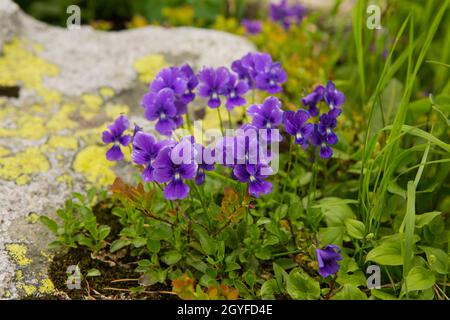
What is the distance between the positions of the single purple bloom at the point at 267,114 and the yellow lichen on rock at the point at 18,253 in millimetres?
1135

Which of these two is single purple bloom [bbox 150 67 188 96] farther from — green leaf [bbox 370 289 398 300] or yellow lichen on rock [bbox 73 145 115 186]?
green leaf [bbox 370 289 398 300]

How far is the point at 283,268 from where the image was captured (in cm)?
249

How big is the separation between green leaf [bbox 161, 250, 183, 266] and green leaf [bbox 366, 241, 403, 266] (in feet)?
2.56

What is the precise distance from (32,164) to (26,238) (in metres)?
0.50

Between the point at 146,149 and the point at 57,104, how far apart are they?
134cm

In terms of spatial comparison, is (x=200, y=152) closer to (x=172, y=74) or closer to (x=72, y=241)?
(x=172, y=74)

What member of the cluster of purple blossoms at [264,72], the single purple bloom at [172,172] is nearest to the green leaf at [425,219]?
the cluster of purple blossoms at [264,72]

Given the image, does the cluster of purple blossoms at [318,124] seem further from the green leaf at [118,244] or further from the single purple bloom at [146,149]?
the green leaf at [118,244]

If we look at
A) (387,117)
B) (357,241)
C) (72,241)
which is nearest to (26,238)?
(72,241)

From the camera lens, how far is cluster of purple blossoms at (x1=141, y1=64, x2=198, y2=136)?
2.48m

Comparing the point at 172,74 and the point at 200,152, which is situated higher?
the point at 172,74
